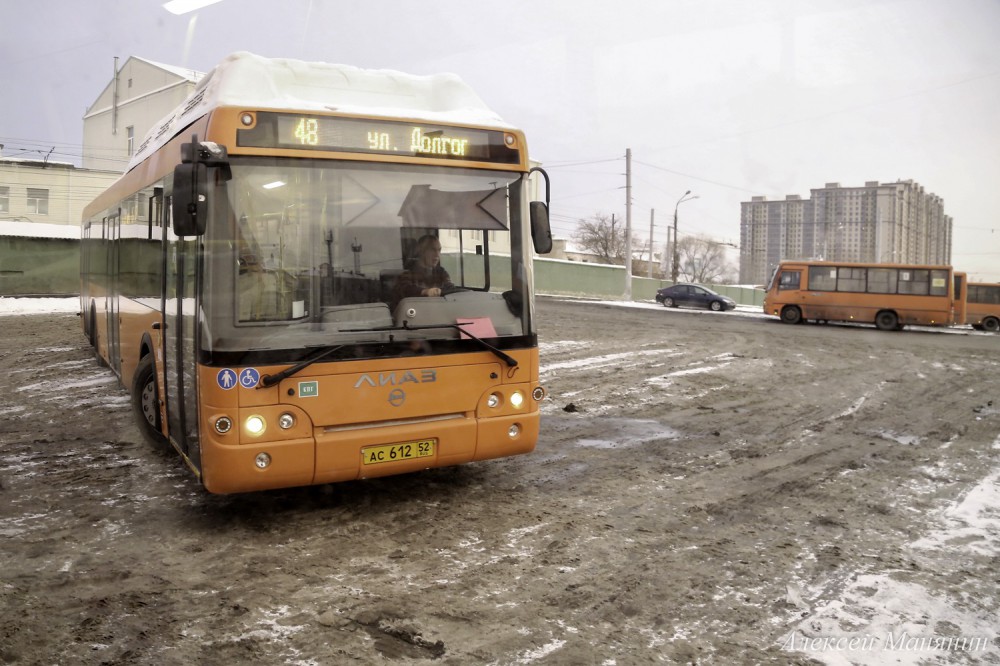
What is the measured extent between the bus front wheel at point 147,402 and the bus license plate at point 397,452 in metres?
2.64

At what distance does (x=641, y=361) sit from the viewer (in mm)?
15180

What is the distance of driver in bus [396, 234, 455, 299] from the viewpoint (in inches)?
221

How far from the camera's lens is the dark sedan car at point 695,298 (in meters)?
42.3

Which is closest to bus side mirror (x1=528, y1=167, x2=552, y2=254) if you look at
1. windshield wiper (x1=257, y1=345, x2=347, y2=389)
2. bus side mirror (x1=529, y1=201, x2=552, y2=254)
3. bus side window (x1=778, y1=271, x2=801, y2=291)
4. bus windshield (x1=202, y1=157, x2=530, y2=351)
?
bus side mirror (x1=529, y1=201, x2=552, y2=254)

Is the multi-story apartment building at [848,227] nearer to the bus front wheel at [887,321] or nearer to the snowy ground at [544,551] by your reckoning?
the bus front wheel at [887,321]

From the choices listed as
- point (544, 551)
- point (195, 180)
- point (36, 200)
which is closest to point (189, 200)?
point (195, 180)

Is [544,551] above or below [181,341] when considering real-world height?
below

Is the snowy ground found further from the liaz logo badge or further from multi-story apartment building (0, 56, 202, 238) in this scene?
multi-story apartment building (0, 56, 202, 238)

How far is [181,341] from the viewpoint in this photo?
574cm

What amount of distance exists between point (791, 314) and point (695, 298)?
913 centimetres

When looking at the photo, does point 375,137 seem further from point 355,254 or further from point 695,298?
point 695,298

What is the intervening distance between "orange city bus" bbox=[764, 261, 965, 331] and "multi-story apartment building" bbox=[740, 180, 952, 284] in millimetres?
31398

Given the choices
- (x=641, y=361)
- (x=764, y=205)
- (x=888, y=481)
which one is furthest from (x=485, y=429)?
(x=764, y=205)

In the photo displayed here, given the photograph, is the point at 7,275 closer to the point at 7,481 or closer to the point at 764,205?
the point at 7,481
